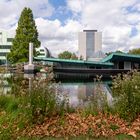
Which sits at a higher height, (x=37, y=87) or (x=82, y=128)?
(x=37, y=87)

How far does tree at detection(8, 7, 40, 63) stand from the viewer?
→ 45.7 meters

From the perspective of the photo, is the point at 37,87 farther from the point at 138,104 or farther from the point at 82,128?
the point at 138,104

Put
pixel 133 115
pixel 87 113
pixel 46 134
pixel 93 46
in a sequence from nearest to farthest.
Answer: pixel 46 134
pixel 133 115
pixel 87 113
pixel 93 46

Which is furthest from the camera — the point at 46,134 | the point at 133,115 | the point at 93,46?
the point at 93,46

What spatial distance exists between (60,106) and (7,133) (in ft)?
6.43

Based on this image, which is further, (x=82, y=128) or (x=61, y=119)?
(x=61, y=119)

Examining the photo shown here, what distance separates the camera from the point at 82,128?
6.28m

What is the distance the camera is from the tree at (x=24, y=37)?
4568 cm

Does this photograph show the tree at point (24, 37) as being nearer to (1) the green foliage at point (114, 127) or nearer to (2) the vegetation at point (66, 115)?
(2) the vegetation at point (66, 115)

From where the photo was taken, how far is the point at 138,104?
6.82m

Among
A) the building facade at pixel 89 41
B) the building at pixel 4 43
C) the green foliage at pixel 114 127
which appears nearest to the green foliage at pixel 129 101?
the green foliage at pixel 114 127

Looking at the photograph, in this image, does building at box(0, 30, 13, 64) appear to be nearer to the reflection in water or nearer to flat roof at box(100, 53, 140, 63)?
flat roof at box(100, 53, 140, 63)

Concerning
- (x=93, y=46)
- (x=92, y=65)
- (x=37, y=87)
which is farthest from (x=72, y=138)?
(x=93, y=46)

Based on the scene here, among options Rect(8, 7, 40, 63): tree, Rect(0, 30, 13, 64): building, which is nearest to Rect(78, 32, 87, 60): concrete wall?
Rect(0, 30, 13, 64): building
